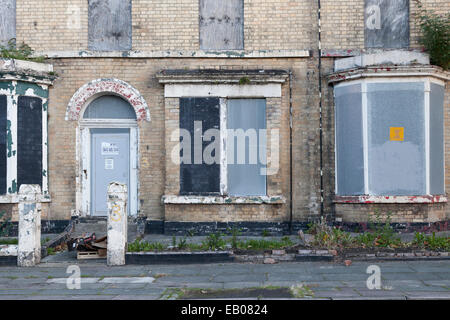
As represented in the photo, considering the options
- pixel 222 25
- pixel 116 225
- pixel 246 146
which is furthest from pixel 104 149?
pixel 222 25

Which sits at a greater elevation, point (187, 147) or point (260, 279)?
point (187, 147)

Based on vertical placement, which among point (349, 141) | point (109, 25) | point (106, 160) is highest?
point (109, 25)

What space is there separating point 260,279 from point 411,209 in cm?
545

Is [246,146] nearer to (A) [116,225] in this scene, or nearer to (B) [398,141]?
(B) [398,141]

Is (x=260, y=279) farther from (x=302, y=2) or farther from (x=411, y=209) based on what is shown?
(x=302, y=2)

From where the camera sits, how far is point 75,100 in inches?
505

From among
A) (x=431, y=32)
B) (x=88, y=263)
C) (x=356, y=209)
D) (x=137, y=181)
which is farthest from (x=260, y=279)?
(x=431, y=32)

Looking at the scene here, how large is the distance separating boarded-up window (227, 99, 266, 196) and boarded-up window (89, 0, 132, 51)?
3.19 metres

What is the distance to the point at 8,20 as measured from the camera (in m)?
13.0

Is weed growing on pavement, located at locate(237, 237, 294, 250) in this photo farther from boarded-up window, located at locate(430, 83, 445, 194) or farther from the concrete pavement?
boarded-up window, located at locate(430, 83, 445, 194)

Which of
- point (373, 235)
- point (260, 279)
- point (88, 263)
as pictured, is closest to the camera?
point (260, 279)

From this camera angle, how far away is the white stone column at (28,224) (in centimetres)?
957

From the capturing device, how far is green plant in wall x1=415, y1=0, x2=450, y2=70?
1195 centimetres

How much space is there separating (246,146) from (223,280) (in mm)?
4991
